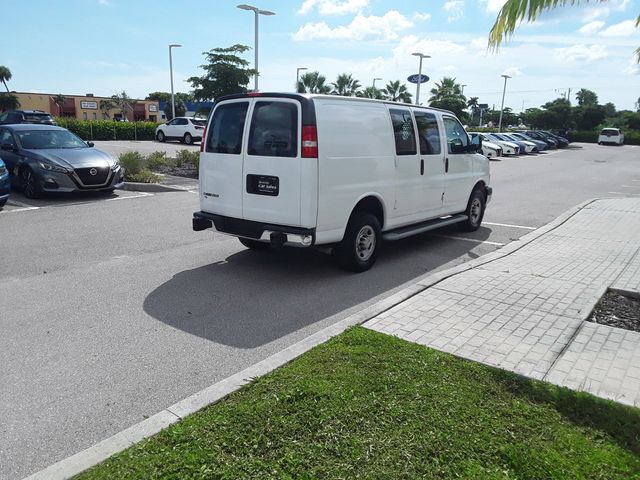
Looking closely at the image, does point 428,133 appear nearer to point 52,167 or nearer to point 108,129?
point 52,167

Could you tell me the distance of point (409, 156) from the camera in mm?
7309

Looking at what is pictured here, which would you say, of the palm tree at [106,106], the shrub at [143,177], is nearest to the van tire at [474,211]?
the shrub at [143,177]

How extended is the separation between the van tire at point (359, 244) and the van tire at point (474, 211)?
9.85ft

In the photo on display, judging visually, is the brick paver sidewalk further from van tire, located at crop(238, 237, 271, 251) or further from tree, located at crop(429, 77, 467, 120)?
tree, located at crop(429, 77, 467, 120)

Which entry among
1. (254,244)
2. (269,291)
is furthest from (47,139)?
(269,291)

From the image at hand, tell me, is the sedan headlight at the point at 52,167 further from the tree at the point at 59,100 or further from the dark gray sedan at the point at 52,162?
the tree at the point at 59,100

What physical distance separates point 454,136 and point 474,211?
1696 millimetres

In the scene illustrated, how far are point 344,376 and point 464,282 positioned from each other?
300 cm

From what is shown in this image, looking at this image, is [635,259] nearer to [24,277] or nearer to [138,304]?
[138,304]

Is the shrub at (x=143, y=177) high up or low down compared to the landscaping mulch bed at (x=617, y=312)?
up

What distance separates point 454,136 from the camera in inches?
335

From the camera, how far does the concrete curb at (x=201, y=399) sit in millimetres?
2848

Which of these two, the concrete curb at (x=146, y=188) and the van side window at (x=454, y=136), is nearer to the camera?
the van side window at (x=454, y=136)

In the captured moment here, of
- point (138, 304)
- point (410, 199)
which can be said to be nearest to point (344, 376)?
point (138, 304)
